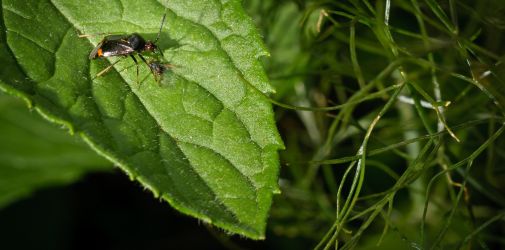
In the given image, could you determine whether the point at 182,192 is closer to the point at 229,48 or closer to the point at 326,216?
the point at 229,48

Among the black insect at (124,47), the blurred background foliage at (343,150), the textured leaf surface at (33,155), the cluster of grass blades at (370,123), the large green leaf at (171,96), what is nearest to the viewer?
the large green leaf at (171,96)

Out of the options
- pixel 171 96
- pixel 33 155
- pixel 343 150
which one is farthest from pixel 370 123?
pixel 33 155

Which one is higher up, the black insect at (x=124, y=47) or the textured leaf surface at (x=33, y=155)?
the black insect at (x=124, y=47)

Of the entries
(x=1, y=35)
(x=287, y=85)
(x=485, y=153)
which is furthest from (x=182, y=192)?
(x=485, y=153)

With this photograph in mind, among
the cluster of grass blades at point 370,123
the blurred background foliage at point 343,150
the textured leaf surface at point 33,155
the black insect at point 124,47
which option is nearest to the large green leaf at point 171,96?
the black insect at point 124,47

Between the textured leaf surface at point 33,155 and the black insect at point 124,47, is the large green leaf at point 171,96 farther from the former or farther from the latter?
the textured leaf surface at point 33,155

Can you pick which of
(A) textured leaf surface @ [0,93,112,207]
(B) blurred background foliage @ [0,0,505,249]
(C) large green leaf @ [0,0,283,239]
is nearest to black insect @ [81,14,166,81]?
(C) large green leaf @ [0,0,283,239]
